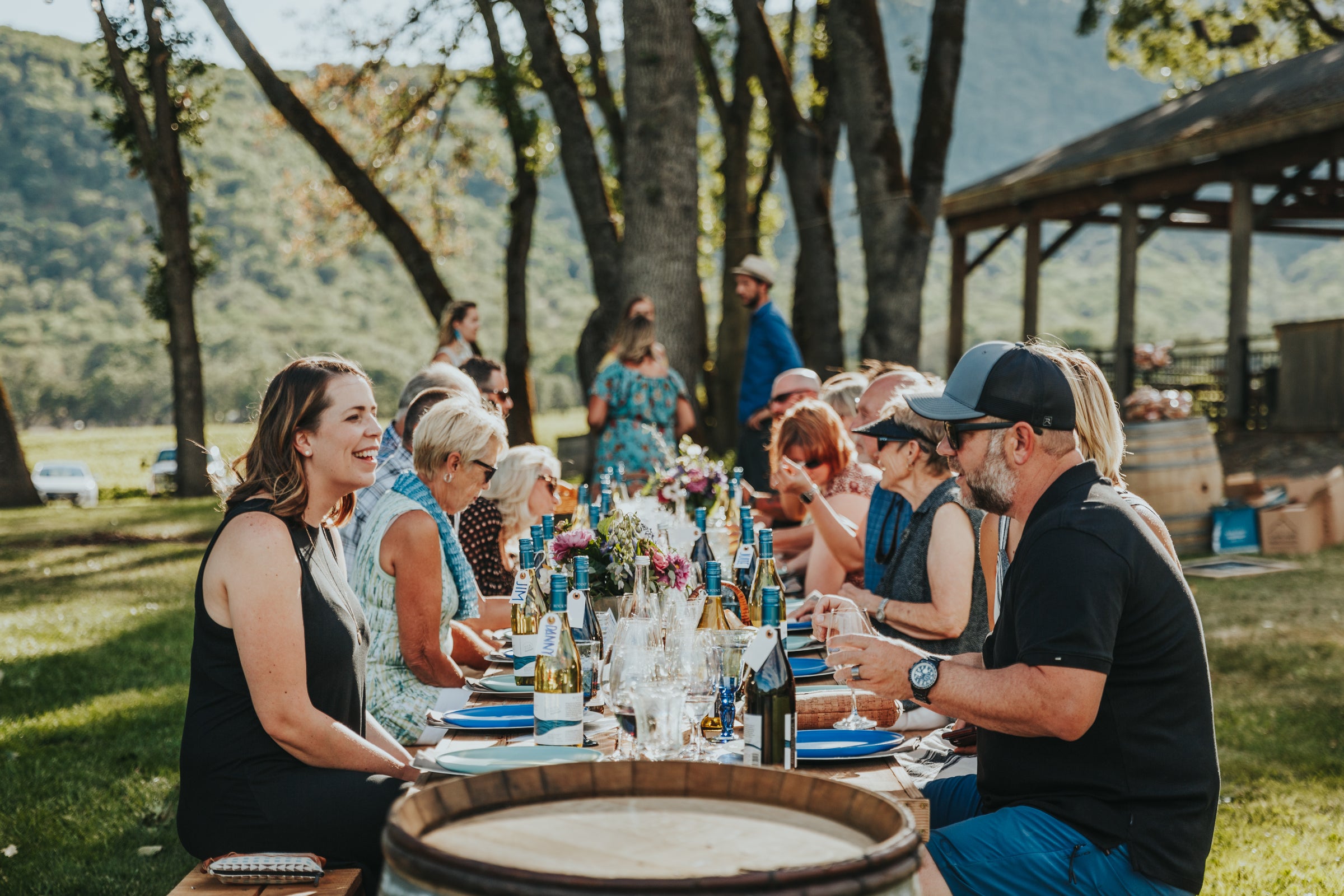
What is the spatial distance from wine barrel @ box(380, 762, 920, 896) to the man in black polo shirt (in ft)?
3.12

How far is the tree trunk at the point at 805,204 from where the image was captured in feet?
41.7

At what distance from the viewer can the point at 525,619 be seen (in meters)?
3.28

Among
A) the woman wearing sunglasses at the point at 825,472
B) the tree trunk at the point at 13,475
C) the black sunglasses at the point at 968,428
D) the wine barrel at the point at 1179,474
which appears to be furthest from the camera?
the tree trunk at the point at 13,475

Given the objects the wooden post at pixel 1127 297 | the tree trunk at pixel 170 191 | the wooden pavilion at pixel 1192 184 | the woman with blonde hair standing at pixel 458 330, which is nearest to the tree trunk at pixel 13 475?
the tree trunk at pixel 170 191

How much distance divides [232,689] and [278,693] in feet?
0.53

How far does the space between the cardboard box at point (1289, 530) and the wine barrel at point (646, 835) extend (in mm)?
9407

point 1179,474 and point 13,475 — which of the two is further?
point 13,475

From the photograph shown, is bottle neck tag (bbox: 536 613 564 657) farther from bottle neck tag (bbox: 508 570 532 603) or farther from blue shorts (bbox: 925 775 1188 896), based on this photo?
blue shorts (bbox: 925 775 1188 896)

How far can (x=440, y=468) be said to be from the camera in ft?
12.6

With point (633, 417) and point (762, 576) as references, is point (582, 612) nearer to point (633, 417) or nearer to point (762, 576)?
point (762, 576)

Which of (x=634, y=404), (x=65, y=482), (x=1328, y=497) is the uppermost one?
(x=634, y=404)

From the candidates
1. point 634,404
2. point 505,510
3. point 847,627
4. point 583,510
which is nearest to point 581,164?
point 634,404

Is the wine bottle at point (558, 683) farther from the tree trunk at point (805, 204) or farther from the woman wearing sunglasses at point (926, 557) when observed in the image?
the tree trunk at point (805, 204)

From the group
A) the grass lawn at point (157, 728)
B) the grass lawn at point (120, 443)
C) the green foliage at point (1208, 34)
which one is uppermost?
the green foliage at point (1208, 34)
